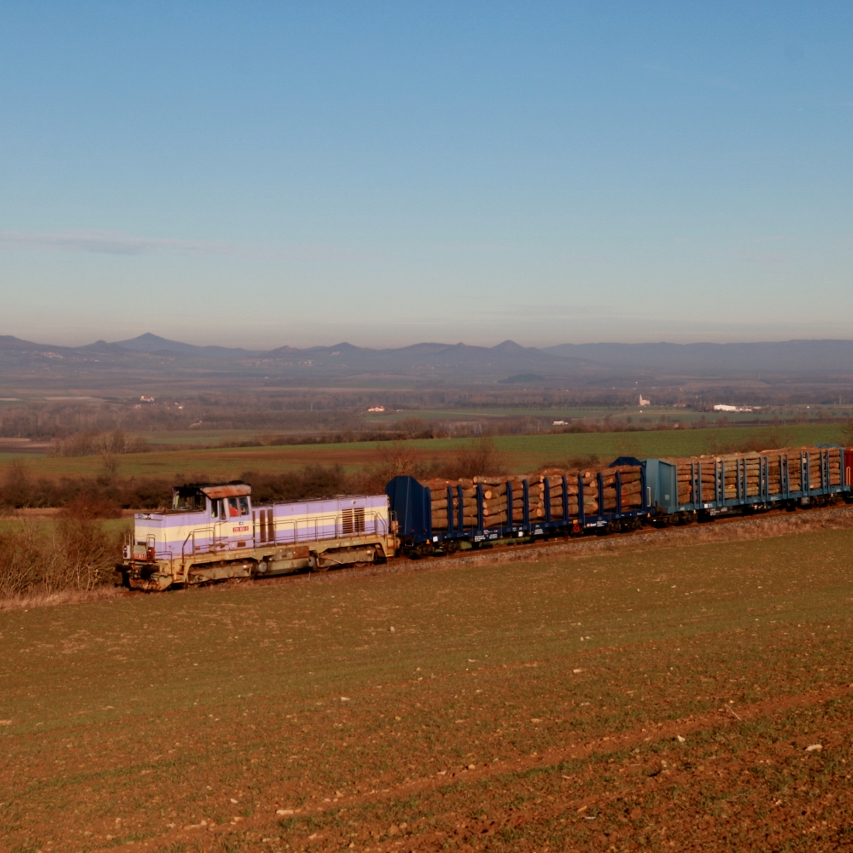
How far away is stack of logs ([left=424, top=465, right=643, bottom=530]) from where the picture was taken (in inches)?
1431

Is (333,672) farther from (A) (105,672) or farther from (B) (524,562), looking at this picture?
(B) (524,562)

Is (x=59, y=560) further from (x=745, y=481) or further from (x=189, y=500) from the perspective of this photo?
(x=745, y=481)

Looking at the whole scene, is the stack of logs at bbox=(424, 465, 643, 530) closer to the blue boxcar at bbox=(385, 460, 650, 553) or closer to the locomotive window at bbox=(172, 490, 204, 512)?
the blue boxcar at bbox=(385, 460, 650, 553)

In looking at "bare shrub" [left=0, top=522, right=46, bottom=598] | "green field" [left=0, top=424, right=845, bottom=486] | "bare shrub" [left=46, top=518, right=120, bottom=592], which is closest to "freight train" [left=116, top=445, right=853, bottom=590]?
"bare shrub" [left=46, top=518, right=120, bottom=592]

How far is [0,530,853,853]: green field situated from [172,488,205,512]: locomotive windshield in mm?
6112

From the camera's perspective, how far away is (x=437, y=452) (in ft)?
287

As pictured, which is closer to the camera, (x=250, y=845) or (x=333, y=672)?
(x=250, y=845)

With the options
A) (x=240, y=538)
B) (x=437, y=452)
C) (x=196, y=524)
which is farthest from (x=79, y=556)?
(x=437, y=452)

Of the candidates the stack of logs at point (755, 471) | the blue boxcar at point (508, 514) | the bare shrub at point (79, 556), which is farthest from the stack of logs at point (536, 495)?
the bare shrub at point (79, 556)

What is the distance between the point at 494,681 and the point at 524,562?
17.9 meters

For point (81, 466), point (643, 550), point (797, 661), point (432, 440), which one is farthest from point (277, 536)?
point (432, 440)

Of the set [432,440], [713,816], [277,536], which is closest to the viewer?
[713,816]

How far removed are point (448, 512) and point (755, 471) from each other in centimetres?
1645

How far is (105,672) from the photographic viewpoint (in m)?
19.4
